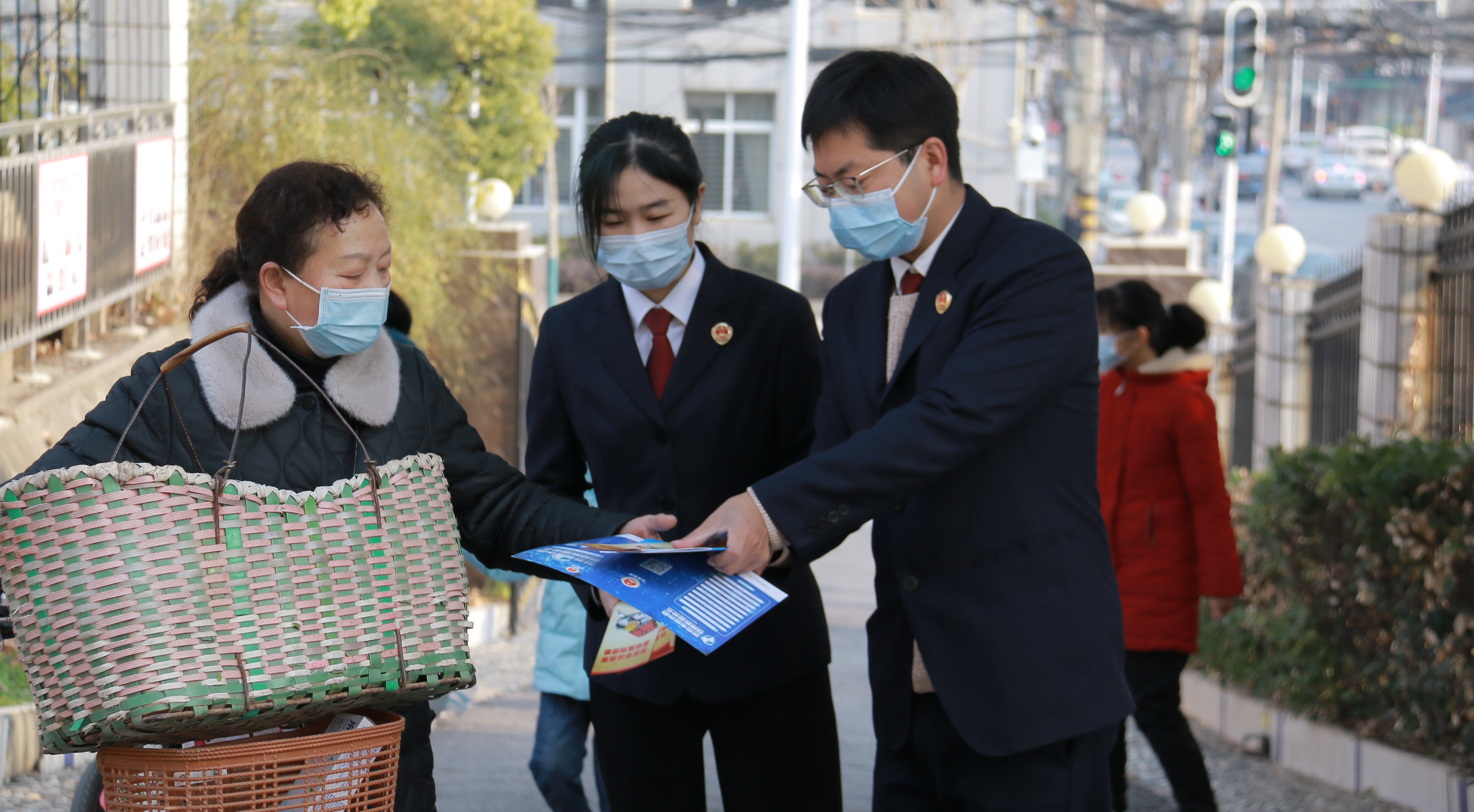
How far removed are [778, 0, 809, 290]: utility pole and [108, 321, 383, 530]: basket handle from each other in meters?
12.4

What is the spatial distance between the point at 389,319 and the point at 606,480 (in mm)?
1259

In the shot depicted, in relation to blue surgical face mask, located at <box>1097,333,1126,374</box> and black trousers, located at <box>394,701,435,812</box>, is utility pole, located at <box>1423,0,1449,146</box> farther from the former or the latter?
black trousers, located at <box>394,701,435,812</box>

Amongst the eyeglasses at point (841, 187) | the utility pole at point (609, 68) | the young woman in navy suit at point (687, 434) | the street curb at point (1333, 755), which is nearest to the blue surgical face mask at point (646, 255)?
the young woman in navy suit at point (687, 434)

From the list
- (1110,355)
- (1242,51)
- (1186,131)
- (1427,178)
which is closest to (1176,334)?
(1110,355)

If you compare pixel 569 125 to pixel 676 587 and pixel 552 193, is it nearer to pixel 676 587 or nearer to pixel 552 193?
pixel 552 193

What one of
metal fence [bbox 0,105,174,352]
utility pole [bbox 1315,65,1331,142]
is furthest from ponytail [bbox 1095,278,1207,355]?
utility pole [bbox 1315,65,1331,142]

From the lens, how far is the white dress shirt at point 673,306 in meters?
3.08

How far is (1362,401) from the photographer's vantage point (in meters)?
7.84

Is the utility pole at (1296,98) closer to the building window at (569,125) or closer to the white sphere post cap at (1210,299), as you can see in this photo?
the building window at (569,125)

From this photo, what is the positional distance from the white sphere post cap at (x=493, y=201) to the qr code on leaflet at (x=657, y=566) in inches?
393

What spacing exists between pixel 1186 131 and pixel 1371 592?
22568 mm

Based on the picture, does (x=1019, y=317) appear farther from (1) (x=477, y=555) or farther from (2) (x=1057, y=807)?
(1) (x=477, y=555)

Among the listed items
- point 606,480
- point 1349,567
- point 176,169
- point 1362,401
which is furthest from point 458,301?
point 606,480

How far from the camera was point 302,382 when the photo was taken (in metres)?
2.31
